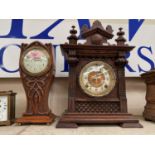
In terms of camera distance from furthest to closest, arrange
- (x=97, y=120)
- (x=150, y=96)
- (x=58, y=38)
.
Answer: (x=58, y=38) < (x=150, y=96) < (x=97, y=120)

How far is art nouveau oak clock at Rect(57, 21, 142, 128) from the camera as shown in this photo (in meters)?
0.72

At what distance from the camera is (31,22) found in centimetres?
95

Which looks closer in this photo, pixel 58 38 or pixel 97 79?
pixel 97 79

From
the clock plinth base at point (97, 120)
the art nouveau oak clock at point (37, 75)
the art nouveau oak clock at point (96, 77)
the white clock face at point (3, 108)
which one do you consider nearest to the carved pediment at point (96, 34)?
the art nouveau oak clock at point (96, 77)

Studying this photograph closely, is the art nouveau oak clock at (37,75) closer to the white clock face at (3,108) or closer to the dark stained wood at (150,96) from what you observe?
the white clock face at (3,108)

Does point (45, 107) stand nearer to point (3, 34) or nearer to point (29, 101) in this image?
point (29, 101)

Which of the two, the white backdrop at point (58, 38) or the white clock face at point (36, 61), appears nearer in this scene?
the white clock face at point (36, 61)

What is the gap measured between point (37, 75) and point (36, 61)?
0.16ft

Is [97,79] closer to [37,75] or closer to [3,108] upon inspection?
[37,75]

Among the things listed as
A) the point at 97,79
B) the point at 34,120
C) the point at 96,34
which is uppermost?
the point at 96,34

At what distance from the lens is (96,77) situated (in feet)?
2.41

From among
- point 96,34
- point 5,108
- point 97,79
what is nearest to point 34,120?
point 5,108

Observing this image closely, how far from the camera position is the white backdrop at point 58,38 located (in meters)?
0.93
